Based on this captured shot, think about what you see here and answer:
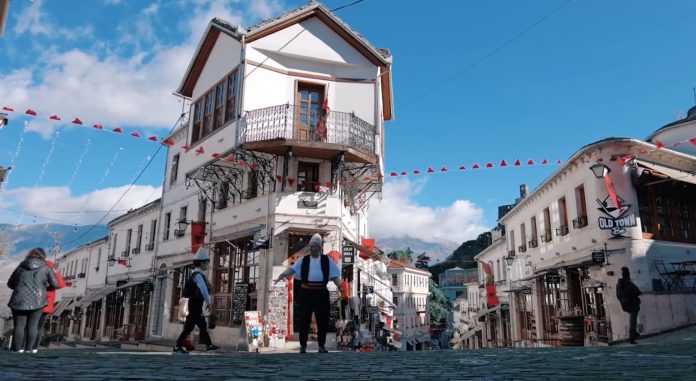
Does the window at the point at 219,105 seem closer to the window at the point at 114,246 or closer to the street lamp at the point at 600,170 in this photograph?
the street lamp at the point at 600,170

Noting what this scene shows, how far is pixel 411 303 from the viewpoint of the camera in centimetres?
6450

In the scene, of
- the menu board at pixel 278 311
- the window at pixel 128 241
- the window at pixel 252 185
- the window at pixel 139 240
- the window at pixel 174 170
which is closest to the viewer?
the menu board at pixel 278 311

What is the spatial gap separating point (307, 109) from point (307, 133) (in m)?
1.04

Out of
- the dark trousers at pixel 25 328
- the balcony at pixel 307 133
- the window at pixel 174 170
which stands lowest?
the dark trousers at pixel 25 328

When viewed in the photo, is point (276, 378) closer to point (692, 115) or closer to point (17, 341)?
point (17, 341)

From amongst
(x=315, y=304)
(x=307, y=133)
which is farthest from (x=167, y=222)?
(x=315, y=304)

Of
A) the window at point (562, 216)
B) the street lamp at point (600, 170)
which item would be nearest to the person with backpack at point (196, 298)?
the street lamp at point (600, 170)

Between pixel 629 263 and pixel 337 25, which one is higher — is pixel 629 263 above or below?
below

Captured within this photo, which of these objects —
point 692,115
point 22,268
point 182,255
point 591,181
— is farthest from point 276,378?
point 692,115

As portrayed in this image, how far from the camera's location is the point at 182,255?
2244 centimetres

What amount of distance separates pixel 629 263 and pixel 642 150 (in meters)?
4.15

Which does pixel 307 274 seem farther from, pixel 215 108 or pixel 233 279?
pixel 215 108

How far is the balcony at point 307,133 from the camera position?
16.3 m

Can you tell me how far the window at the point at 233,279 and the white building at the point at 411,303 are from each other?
1611 inches
